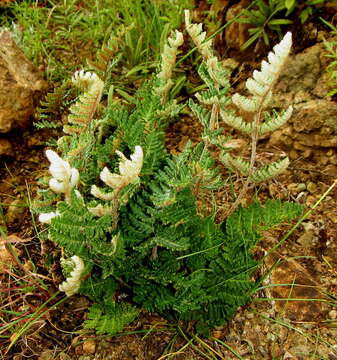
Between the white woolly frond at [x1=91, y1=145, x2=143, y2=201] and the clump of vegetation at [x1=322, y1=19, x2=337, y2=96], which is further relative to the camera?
the clump of vegetation at [x1=322, y1=19, x2=337, y2=96]

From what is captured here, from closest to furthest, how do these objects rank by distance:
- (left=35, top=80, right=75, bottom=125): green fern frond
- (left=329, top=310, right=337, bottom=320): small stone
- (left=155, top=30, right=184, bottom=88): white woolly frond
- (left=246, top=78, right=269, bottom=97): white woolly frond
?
1. (left=246, top=78, right=269, bottom=97): white woolly frond
2. (left=155, top=30, right=184, bottom=88): white woolly frond
3. (left=329, top=310, right=337, bottom=320): small stone
4. (left=35, top=80, right=75, bottom=125): green fern frond

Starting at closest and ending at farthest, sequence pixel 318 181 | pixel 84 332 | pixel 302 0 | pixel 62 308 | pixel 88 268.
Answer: pixel 88 268 < pixel 84 332 < pixel 62 308 < pixel 318 181 < pixel 302 0

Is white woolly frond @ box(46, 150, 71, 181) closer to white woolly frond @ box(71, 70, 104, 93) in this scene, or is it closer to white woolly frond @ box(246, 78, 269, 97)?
white woolly frond @ box(71, 70, 104, 93)

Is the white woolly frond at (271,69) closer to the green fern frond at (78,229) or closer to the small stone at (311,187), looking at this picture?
the green fern frond at (78,229)

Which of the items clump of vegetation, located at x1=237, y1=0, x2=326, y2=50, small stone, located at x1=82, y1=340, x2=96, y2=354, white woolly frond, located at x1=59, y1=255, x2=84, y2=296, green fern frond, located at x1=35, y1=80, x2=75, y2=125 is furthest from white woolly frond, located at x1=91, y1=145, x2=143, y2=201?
clump of vegetation, located at x1=237, y1=0, x2=326, y2=50

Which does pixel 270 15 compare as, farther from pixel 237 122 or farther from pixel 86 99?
pixel 86 99

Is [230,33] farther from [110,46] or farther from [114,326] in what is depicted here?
[114,326]

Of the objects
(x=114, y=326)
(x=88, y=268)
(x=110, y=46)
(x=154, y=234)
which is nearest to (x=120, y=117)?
(x=110, y=46)
